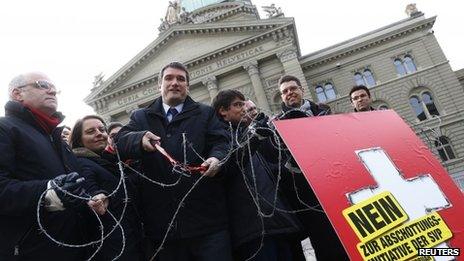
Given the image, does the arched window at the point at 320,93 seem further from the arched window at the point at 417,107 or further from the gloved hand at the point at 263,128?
the gloved hand at the point at 263,128

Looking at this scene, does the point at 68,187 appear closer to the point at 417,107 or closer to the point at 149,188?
the point at 149,188

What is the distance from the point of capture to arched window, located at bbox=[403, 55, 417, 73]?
28766 mm

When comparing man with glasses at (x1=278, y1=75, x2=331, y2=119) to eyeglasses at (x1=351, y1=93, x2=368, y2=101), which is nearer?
man with glasses at (x1=278, y1=75, x2=331, y2=119)

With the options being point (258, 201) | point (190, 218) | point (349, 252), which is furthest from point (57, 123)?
point (349, 252)

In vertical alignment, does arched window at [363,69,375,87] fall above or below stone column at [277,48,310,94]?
below

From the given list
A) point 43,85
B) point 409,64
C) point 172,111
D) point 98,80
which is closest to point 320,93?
point 409,64

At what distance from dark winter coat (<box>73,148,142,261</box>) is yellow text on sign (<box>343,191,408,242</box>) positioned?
1668mm

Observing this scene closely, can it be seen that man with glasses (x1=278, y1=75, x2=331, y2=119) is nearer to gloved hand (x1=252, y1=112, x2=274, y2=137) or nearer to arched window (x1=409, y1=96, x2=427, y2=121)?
gloved hand (x1=252, y1=112, x2=274, y2=137)

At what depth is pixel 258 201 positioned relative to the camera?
3.06m

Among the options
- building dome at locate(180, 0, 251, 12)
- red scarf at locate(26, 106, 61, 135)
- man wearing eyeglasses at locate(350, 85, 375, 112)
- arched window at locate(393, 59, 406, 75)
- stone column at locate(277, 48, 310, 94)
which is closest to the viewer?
red scarf at locate(26, 106, 61, 135)

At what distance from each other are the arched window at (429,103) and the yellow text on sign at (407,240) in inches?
1126

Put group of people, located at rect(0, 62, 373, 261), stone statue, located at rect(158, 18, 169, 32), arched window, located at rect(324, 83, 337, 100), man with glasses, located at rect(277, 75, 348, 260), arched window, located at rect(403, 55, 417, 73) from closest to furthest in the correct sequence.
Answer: group of people, located at rect(0, 62, 373, 261) < man with glasses, located at rect(277, 75, 348, 260) < arched window, located at rect(403, 55, 417, 73) < arched window, located at rect(324, 83, 337, 100) < stone statue, located at rect(158, 18, 169, 32)

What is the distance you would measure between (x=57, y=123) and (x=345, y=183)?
82.7 inches

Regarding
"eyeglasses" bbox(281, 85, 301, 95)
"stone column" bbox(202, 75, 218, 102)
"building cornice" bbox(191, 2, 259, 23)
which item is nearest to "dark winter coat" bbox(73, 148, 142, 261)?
"eyeglasses" bbox(281, 85, 301, 95)
